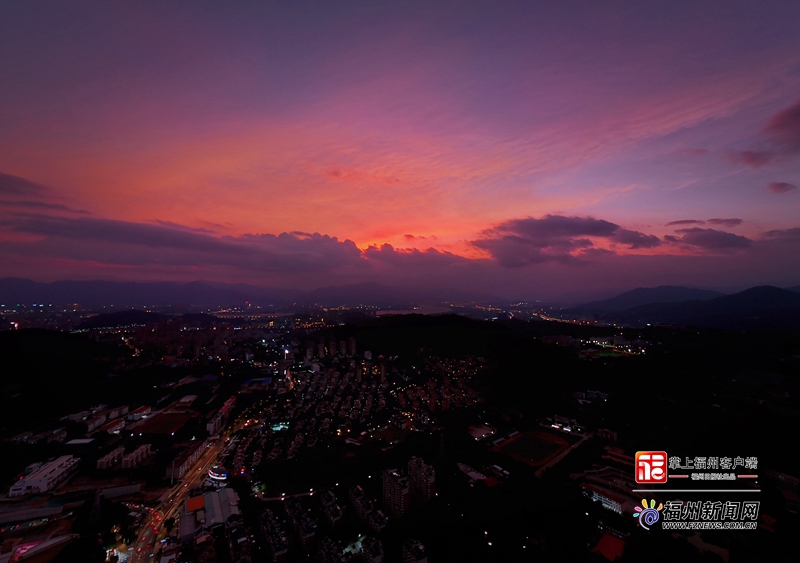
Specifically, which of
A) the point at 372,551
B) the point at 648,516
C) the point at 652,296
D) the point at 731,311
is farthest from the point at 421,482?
the point at 652,296

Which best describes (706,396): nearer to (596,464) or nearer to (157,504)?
(596,464)

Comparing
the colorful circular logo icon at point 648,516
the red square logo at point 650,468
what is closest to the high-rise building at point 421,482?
the colorful circular logo icon at point 648,516


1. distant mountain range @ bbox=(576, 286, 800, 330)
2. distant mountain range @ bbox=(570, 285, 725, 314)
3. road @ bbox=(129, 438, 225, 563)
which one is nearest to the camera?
road @ bbox=(129, 438, 225, 563)

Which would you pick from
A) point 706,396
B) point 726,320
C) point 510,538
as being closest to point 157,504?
point 510,538

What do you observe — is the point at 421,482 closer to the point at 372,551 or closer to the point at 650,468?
the point at 372,551

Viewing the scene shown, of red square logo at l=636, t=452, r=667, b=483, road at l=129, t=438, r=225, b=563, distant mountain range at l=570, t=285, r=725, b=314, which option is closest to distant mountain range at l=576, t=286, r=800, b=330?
distant mountain range at l=570, t=285, r=725, b=314

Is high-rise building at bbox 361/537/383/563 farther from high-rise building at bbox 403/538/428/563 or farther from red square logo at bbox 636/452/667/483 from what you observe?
red square logo at bbox 636/452/667/483

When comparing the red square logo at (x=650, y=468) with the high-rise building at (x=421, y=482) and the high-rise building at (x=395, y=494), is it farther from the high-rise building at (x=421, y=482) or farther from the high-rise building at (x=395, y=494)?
the high-rise building at (x=395, y=494)
